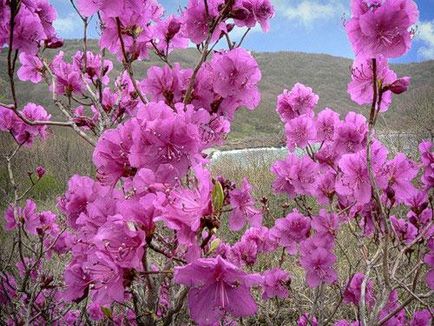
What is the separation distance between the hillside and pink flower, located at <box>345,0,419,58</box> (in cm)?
2004

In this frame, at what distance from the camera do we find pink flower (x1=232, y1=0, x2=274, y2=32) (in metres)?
1.43

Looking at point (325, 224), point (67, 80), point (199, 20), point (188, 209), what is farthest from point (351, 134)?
point (67, 80)

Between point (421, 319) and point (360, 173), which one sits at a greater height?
point (360, 173)

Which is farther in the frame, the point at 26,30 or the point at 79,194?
the point at 26,30

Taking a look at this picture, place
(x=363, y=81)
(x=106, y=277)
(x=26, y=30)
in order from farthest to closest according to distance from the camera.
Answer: (x=363, y=81)
(x=26, y=30)
(x=106, y=277)

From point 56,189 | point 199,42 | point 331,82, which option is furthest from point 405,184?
point 331,82

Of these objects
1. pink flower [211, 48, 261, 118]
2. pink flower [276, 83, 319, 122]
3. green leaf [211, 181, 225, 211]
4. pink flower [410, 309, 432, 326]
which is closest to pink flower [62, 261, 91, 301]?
green leaf [211, 181, 225, 211]

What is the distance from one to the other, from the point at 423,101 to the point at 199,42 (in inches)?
423

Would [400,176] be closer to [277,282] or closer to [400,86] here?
[400,86]

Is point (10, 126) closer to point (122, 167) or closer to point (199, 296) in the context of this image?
point (122, 167)

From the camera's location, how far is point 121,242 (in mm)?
922

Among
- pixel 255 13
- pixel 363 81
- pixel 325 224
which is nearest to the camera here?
pixel 255 13

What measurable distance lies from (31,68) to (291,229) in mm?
1711

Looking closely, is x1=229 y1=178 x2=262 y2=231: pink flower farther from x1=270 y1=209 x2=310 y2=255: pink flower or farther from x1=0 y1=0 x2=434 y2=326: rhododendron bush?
x1=270 y1=209 x2=310 y2=255: pink flower
